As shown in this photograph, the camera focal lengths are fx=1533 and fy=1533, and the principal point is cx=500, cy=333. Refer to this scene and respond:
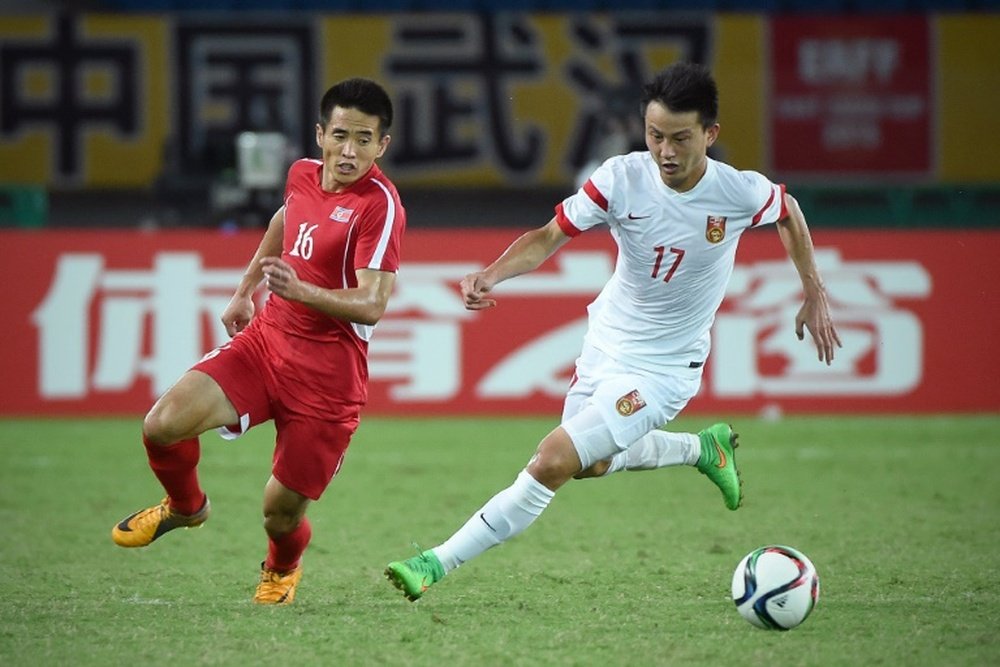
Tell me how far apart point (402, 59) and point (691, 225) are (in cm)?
1098

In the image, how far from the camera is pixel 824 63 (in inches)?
648

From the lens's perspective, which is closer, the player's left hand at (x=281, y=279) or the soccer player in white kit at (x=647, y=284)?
the player's left hand at (x=281, y=279)

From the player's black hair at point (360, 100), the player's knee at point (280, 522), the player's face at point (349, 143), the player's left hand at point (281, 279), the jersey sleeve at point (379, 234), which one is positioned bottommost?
the player's knee at point (280, 522)

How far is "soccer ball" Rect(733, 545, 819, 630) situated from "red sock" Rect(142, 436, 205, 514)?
2055 mm

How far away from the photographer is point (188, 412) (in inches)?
216

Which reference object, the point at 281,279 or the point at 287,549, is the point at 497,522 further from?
the point at 281,279

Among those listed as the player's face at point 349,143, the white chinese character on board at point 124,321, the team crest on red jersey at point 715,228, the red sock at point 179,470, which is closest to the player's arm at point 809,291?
the team crest on red jersey at point 715,228

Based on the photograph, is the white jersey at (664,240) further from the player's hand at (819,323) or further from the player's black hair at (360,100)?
the player's black hair at (360,100)

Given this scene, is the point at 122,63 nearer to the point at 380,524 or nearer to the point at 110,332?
the point at 110,332

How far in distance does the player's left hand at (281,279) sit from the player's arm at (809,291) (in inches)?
73.9

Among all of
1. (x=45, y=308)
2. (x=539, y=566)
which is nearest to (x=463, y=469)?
(x=539, y=566)

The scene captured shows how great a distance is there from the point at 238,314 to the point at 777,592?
2332mm

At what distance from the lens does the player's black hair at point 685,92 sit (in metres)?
5.46

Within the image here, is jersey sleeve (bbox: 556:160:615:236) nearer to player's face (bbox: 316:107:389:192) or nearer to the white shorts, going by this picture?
the white shorts
